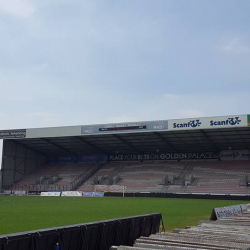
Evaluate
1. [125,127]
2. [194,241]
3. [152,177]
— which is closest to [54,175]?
[152,177]

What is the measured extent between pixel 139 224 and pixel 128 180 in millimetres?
50312

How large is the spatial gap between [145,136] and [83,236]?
1884 inches

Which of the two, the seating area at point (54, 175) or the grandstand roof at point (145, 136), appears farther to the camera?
the seating area at point (54, 175)

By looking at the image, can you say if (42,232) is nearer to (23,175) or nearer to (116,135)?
(116,135)

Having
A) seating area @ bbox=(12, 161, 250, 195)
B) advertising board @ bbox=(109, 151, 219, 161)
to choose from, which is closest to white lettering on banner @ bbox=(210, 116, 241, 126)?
seating area @ bbox=(12, 161, 250, 195)

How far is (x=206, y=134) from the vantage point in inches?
2050

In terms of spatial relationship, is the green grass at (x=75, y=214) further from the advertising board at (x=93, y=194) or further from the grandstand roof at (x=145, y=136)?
the advertising board at (x=93, y=194)

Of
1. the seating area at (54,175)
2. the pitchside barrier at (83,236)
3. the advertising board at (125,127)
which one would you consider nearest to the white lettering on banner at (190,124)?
the advertising board at (125,127)

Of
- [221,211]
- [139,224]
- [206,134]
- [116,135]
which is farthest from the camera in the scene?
[116,135]

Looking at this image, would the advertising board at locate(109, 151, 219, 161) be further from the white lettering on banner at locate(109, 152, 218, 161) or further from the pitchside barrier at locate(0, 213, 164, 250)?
the pitchside barrier at locate(0, 213, 164, 250)

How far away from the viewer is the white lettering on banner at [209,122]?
45.9 meters

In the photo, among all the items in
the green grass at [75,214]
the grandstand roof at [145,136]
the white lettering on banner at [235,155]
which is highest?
the grandstand roof at [145,136]

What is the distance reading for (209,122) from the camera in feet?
156

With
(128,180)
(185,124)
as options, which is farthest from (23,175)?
(185,124)
